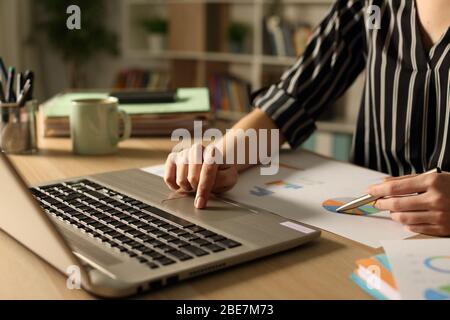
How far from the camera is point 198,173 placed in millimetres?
829

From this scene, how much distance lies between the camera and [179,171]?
0.84 m

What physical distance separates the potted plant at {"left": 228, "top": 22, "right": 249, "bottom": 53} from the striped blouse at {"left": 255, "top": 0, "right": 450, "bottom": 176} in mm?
2164

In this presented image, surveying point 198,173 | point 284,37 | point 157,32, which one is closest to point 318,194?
point 198,173

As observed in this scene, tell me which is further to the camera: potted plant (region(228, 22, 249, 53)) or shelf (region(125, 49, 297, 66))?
potted plant (region(228, 22, 249, 53))

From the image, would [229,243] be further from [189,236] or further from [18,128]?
[18,128]


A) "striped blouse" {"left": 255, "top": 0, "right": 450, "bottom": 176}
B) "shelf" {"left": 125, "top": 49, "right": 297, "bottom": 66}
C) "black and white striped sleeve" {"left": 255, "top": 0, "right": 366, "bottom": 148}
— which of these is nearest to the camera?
"striped blouse" {"left": 255, "top": 0, "right": 450, "bottom": 176}

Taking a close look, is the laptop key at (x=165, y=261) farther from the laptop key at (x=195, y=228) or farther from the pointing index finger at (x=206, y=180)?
the pointing index finger at (x=206, y=180)

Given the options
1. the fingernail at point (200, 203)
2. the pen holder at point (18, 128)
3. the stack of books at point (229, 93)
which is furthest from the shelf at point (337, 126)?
the fingernail at point (200, 203)

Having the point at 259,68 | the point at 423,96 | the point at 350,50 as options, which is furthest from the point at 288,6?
the point at 423,96

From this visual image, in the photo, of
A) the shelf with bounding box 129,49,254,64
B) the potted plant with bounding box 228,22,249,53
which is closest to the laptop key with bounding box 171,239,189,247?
the shelf with bounding box 129,49,254,64

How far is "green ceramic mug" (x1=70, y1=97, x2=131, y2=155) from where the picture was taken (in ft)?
3.77

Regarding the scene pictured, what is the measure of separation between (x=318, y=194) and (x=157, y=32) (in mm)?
3050

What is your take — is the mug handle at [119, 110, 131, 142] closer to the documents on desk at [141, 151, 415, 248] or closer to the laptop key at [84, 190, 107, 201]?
the documents on desk at [141, 151, 415, 248]

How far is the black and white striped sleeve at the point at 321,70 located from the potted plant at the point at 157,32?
8.53 feet
